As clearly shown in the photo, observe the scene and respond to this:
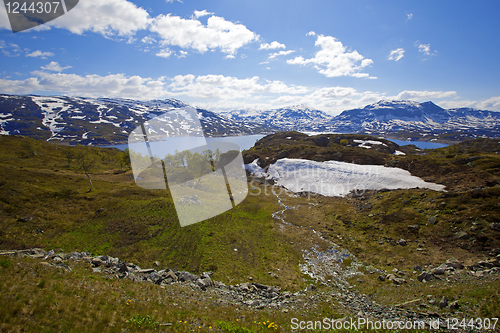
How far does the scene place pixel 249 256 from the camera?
74.3ft

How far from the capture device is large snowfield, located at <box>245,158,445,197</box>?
42.3 meters

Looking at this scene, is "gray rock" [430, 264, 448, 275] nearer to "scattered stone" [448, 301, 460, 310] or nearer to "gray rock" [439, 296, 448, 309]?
"gray rock" [439, 296, 448, 309]

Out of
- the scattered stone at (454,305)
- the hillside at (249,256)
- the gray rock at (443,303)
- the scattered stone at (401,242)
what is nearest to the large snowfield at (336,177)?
the hillside at (249,256)

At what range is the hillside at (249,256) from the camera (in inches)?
394

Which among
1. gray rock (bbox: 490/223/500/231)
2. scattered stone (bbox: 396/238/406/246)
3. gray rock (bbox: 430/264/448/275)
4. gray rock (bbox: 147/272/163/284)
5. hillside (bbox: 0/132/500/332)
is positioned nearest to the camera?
hillside (bbox: 0/132/500/332)

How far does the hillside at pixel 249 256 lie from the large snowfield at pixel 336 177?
665cm

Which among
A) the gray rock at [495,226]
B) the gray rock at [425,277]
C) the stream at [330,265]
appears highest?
the gray rock at [495,226]

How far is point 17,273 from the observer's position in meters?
9.85

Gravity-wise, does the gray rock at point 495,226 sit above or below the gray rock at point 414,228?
above

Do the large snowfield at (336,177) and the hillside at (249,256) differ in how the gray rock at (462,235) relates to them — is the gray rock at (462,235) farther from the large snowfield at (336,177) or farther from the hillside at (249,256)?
the large snowfield at (336,177)

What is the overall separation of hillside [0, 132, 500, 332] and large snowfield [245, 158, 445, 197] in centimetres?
665

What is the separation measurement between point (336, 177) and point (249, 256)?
38302 mm

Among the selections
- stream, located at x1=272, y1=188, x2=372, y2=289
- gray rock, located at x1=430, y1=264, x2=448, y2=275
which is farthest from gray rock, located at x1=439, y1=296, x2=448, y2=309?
stream, located at x1=272, y1=188, x2=372, y2=289

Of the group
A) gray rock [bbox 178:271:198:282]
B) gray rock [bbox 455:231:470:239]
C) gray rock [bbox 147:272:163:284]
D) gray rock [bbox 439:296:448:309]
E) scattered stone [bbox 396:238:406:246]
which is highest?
gray rock [bbox 455:231:470:239]
